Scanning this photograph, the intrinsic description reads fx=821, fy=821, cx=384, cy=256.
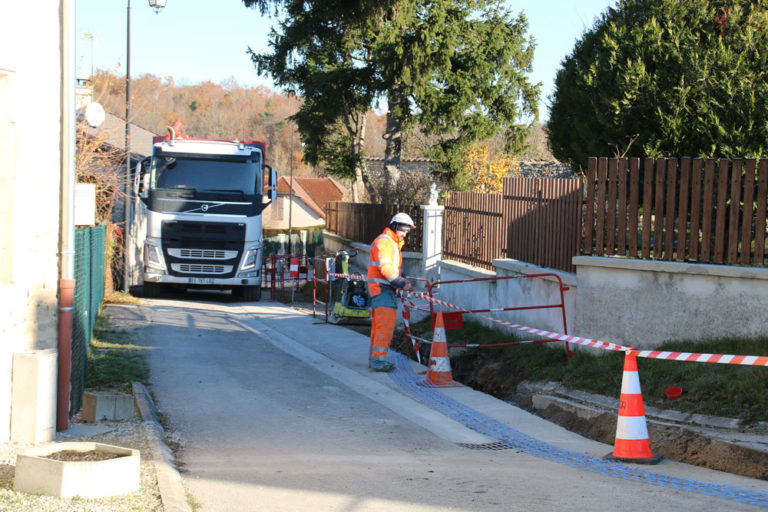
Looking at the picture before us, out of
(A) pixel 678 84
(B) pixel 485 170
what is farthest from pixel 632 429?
(B) pixel 485 170

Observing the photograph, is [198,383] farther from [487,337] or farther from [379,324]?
[487,337]

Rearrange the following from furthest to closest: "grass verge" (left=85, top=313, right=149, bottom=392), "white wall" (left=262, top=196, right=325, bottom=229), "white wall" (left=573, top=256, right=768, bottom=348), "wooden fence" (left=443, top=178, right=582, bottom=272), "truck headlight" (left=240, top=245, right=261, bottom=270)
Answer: "white wall" (left=262, top=196, right=325, bottom=229), "truck headlight" (left=240, top=245, right=261, bottom=270), "wooden fence" (left=443, top=178, right=582, bottom=272), "grass verge" (left=85, top=313, right=149, bottom=392), "white wall" (left=573, top=256, right=768, bottom=348)

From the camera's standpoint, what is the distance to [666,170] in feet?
31.3

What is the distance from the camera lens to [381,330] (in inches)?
412

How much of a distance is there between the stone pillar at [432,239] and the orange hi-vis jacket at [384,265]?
5.68 m

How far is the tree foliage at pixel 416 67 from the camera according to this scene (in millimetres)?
23031

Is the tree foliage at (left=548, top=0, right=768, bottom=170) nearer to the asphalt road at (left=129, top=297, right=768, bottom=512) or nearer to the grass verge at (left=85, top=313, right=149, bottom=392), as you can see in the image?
the asphalt road at (left=129, top=297, right=768, bottom=512)

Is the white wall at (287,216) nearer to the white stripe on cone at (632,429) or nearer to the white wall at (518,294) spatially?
the white wall at (518,294)

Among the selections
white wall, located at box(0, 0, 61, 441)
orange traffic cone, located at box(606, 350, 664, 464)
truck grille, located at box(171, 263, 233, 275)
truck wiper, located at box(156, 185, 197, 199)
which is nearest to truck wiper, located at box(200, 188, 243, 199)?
truck wiper, located at box(156, 185, 197, 199)

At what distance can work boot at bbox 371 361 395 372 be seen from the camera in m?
10.6

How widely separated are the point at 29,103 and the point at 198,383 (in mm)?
4276

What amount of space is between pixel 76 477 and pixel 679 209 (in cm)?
686

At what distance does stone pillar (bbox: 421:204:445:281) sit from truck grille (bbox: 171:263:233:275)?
611 centimetres

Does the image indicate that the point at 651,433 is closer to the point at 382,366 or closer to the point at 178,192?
the point at 382,366
